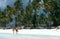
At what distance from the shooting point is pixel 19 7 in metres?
57.4

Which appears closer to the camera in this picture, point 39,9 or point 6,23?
point 39,9

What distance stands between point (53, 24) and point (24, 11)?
10814 millimetres

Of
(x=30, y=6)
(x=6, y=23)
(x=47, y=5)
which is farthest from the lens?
(x=6, y=23)

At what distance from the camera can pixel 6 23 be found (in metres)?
60.9

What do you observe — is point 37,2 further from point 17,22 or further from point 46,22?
point 17,22

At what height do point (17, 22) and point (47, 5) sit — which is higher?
point (47, 5)

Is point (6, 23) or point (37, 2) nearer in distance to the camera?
point (37, 2)

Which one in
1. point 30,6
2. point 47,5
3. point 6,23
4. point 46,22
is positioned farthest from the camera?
point 6,23

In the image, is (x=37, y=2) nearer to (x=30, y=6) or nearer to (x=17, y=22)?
(x=30, y=6)

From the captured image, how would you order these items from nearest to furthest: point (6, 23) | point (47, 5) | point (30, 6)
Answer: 1. point (47, 5)
2. point (30, 6)
3. point (6, 23)

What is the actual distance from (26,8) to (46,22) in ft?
26.5

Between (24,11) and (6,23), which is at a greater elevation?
(24,11)

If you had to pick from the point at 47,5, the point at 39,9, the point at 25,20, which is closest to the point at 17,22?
the point at 25,20

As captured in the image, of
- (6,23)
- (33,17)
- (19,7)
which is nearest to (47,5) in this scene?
(33,17)
